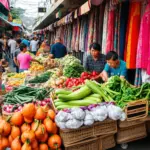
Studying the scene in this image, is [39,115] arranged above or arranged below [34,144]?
above

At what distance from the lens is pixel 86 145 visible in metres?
3.87

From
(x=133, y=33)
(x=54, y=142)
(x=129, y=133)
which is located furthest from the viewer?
(x=133, y=33)

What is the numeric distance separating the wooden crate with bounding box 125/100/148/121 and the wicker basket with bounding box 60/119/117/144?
26 cm

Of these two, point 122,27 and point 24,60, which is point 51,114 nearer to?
point 122,27

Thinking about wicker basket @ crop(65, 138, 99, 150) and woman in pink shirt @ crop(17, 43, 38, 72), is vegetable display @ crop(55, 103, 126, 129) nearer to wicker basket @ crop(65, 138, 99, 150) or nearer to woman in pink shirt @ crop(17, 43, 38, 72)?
wicker basket @ crop(65, 138, 99, 150)

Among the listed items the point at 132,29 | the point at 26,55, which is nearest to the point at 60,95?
the point at 132,29

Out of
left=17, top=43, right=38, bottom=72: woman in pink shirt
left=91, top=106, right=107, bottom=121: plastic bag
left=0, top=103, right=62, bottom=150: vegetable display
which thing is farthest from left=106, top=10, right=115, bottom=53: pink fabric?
left=0, top=103, right=62, bottom=150: vegetable display

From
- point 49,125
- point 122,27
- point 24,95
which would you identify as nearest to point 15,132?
point 49,125

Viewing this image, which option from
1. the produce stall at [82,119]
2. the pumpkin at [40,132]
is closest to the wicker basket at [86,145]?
the produce stall at [82,119]

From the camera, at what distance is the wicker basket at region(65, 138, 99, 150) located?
3738 mm

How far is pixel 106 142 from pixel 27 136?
124 centimetres

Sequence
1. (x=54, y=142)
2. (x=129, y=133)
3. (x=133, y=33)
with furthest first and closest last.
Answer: (x=133, y=33) < (x=129, y=133) < (x=54, y=142)

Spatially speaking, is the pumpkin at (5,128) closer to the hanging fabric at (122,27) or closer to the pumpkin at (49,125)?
the pumpkin at (49,125)

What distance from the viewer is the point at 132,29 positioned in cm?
609
